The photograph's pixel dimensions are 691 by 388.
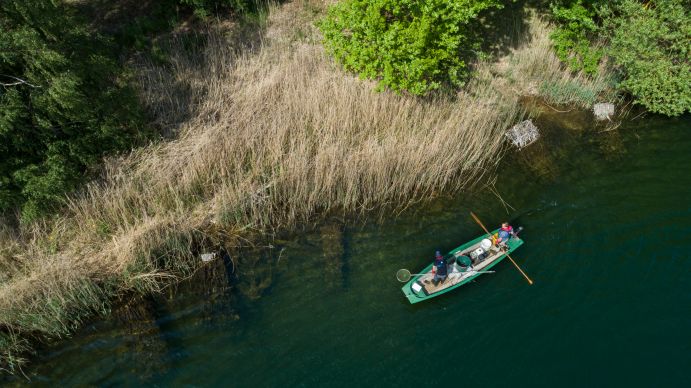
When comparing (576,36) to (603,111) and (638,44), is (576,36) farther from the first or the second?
(603,111)

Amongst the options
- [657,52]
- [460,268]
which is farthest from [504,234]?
[657,52]

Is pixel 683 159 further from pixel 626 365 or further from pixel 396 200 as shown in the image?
pixel 396 200

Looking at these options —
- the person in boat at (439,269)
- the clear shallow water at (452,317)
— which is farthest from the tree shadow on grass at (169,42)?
the person in boat at (439,269)

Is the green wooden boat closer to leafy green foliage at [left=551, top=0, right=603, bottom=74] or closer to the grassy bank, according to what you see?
the grassy bank

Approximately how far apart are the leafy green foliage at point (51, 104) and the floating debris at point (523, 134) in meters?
12.0

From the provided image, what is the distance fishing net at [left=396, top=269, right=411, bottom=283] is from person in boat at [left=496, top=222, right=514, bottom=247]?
2762 millimetres

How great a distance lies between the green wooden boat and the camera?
12.7 metres

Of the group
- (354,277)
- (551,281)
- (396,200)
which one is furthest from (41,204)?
(551,281)

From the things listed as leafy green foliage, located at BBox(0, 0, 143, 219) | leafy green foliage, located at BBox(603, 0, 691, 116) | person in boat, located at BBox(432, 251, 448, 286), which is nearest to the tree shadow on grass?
leafy green foliage, located at BBox(0, 0, 143, 219)

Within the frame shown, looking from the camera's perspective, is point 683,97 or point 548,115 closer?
point 683,97

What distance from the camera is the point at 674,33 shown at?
49.9 feet

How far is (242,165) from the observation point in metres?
14.2

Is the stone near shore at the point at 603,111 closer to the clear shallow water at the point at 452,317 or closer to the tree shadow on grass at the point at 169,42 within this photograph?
the clear shallow water at the point at 452,317

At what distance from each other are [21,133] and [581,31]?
1790 centimetres
